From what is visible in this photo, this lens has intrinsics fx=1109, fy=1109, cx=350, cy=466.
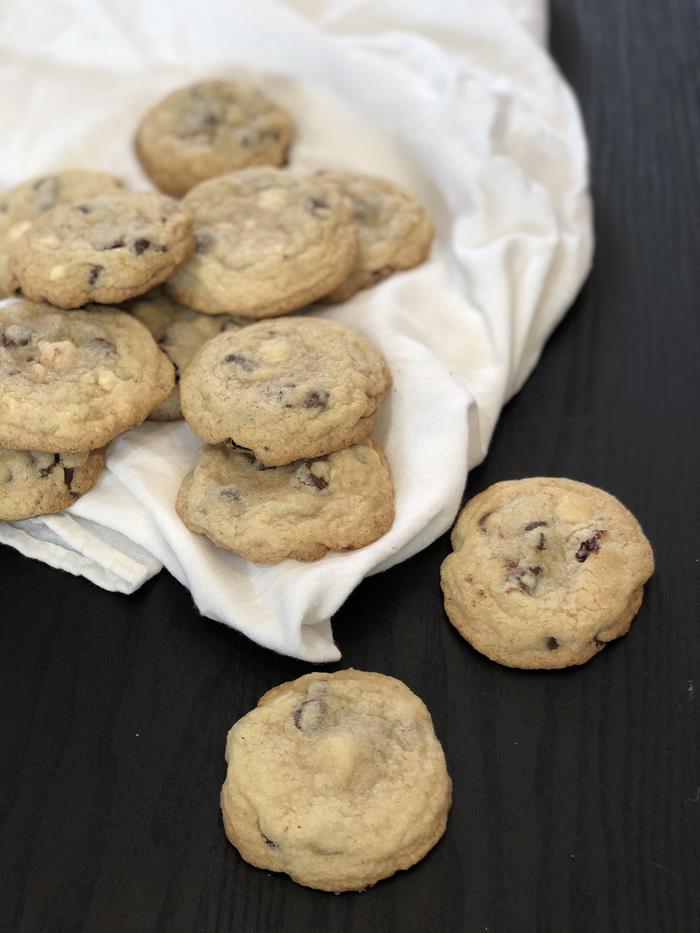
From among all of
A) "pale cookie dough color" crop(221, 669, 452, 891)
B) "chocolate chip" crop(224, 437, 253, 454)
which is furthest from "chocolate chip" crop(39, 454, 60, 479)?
"pale cookie dough color" crop(221, 669, 452, 891)

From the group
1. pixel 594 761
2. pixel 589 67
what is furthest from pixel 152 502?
pixel 589 67

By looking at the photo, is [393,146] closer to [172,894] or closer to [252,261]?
[252,261]

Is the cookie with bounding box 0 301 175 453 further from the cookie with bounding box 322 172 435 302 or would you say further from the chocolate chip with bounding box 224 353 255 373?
the cookie with bounding box 322 172 435 302

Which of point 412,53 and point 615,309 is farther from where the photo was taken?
point 412,53

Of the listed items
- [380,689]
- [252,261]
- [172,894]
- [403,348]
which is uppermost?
[252,261]

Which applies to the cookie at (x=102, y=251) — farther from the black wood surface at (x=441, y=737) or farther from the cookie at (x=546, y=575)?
the cookie at (x=546, y=575)

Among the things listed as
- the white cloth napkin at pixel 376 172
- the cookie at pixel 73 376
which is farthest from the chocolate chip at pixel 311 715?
the cookie at pixel 73 376
